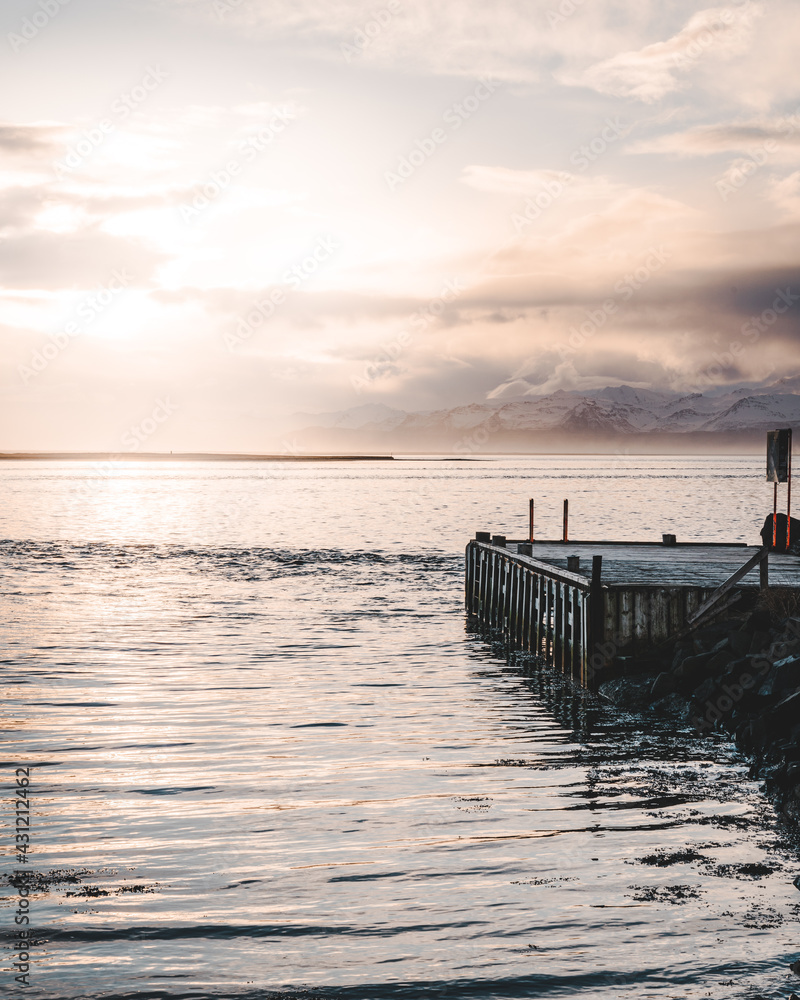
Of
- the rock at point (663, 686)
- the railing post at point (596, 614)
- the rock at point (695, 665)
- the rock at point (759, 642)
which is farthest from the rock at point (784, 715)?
the railing post at point (596, 614)

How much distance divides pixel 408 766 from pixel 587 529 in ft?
159

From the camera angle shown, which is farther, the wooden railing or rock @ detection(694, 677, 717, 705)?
the wooden railing

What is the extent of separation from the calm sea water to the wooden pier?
1.12 meters

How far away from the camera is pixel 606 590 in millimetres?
17594

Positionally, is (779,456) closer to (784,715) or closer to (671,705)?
(671,705)

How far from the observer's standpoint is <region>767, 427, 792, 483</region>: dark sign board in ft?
75.1

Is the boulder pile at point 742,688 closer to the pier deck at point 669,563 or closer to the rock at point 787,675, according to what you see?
the rock at point 787,675

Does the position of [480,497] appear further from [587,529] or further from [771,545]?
[771,545]

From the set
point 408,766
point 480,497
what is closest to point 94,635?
point 408,766

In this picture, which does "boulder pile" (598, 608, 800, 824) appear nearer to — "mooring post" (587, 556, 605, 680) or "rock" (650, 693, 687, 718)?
"rock" (650, 693, 687, 718)

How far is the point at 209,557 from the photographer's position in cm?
4516

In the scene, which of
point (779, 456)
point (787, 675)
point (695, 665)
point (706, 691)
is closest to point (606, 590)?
point (695, 665)

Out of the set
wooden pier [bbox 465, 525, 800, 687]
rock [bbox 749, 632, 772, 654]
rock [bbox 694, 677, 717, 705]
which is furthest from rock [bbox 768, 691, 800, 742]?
wooden pier [bbox 465, 525, 800, 687]

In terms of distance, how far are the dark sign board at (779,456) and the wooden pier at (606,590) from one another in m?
2.08
